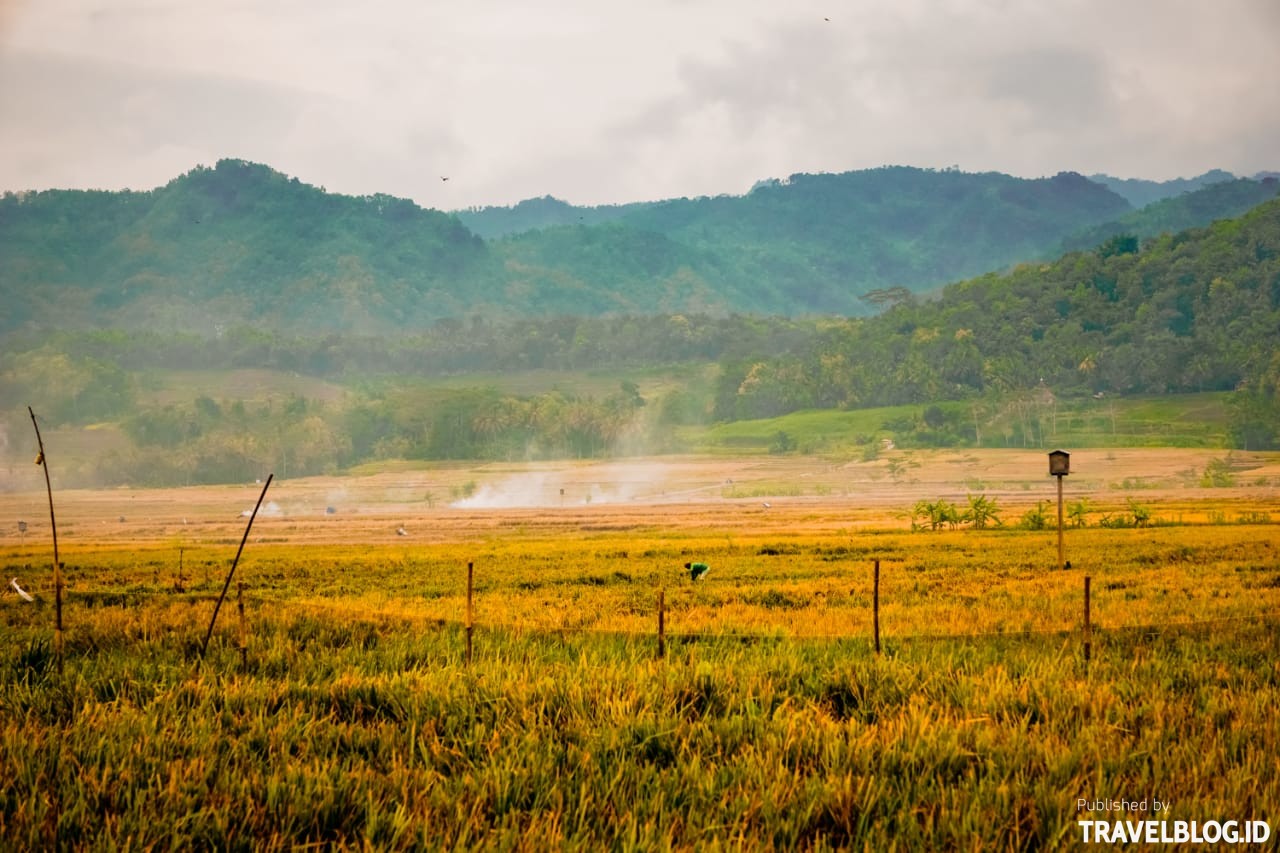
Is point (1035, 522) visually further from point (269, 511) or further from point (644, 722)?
point (269, 511)

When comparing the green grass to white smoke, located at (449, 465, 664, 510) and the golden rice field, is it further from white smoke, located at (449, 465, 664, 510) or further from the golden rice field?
the golden rice field

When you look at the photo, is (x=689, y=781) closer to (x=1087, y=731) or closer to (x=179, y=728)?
(x=1087, y=731)

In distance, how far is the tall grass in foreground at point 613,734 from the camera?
265 inches

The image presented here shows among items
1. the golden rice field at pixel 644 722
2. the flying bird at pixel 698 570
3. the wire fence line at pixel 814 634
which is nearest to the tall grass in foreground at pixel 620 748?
the golden rice field at pixel 644 722

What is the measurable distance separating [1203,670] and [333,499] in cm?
12636

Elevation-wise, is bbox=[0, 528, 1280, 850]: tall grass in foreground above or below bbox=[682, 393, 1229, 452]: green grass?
below

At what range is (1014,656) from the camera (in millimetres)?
12414

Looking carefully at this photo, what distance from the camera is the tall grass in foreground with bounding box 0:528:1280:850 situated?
672 centimetres

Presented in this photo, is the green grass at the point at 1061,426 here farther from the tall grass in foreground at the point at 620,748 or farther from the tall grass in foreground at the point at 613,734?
the tall grass in foreground at the point at 620,748

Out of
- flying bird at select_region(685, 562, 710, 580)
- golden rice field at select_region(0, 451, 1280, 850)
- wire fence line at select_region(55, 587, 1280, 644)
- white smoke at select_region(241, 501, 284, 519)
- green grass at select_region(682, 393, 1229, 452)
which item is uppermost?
green grass at select_region(682, 393, 1229, 452)

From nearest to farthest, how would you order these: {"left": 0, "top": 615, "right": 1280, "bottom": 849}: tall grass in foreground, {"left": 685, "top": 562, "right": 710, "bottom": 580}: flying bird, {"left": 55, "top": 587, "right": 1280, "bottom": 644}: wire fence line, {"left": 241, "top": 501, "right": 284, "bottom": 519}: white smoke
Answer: {"left": 0, "top": 615, "right": 1280, "bottom": 849}: tall grass in foreground
{"left": 55, "top": 587, "right": 1280, "bottom": 644}: wire fence line
{"left": 685, "top": 562, "right": 710, "bottom": 580}: flying bird
{"left": 241, "top": 501, "right": 284, "bottom": 519}: white smoke

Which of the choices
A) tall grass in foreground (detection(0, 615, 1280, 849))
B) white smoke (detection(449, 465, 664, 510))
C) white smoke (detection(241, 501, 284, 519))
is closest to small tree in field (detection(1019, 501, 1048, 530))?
tall grass in foreground (detection(0, 615, 1280, 849))

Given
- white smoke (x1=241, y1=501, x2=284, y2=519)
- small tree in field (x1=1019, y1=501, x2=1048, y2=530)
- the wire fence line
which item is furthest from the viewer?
white smoke (x1=241, y1=501, x2=284, y2=519)

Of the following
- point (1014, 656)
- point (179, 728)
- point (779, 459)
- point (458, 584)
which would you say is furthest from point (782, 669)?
point (779, 459)
